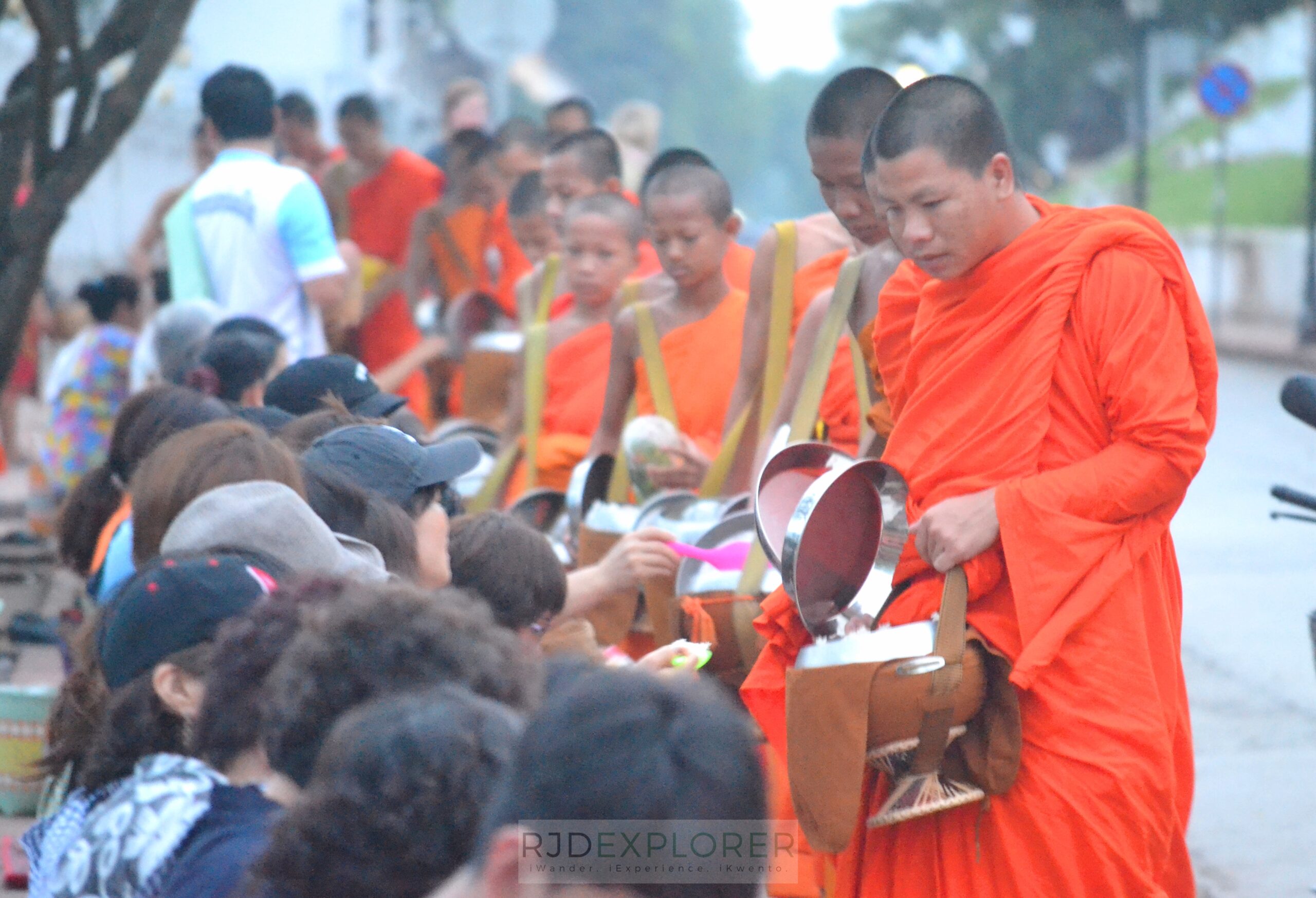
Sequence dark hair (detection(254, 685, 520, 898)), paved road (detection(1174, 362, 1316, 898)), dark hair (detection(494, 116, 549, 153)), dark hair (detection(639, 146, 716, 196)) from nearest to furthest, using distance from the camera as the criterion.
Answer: dark hair (detection(254, 685, 520, 898))
paved road (detection(1174, 362, 1316, 898))
dark hair (detection(639, 146, 716, 196))
dark hair (detection(494, 116, 549, 153))

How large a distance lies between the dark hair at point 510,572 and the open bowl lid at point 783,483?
17.6 inches

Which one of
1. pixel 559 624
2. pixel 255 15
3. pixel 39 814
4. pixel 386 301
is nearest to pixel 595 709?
pixel 39 814

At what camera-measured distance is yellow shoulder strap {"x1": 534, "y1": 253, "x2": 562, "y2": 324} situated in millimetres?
6586

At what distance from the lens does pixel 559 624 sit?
383 centimetres

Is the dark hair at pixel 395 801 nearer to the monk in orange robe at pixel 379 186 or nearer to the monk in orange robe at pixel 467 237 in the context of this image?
the monk in orange robe at pixel 467 237

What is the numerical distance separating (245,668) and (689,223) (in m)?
3.38

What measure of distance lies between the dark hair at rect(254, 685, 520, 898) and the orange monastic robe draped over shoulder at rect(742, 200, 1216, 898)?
1.53 metres

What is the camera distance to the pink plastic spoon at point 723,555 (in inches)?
159

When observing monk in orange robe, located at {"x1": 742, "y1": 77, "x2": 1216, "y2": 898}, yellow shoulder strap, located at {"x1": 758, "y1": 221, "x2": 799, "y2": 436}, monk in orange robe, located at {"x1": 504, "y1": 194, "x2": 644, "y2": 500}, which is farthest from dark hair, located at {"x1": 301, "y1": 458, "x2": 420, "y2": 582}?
monk in orange robe, located at {"x1": 504, "y1": 194, "x2": 644, "y2": 500}

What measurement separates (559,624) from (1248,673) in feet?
12.3

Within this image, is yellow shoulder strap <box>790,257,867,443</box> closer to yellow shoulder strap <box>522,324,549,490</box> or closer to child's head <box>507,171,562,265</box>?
yellow shoulder strap <box>522,324,549,490</box>

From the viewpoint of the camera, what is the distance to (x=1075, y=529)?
2980 mm

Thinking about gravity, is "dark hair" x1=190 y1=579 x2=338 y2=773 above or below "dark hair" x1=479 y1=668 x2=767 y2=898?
below

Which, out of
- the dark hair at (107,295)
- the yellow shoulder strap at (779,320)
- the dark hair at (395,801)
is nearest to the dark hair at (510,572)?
the yellow shoulder strap at (779,320)
